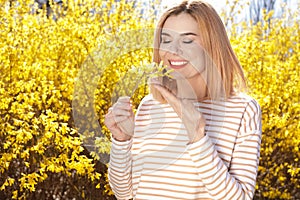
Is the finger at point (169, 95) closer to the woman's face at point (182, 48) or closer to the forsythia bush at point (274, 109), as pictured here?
the woman's face at point (182, 48)

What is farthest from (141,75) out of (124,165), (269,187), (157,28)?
(269,187)

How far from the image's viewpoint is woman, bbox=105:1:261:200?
130 cm

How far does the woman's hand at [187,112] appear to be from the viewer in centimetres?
120

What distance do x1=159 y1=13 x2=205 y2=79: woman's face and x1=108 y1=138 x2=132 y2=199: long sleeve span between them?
24cm

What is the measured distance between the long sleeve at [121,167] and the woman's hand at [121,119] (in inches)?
0.9

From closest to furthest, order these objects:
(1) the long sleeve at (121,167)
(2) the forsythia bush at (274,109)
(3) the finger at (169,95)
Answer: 1. (3) the finger at (169,95)
2. (1) the long sleeve at (121,167)
3. (2) the forsythia bush at (274,109)

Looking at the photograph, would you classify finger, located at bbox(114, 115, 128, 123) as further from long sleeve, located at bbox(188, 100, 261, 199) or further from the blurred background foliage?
the blurred background foliage

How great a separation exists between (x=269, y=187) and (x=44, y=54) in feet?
7.08

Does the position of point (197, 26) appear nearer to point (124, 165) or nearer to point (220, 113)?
point (220, 113)

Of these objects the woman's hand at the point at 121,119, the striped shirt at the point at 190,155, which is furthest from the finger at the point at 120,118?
the striped shirt at the point at 190,155

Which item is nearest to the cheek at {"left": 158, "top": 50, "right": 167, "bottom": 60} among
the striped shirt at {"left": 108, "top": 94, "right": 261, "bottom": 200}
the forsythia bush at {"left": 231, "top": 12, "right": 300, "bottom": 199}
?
the striped shirt at {"left": 108, "top": 94, "right": 261, "bottom": 200}

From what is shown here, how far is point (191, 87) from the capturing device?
1332 millimetres

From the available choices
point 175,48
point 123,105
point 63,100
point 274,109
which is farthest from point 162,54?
point 274,109

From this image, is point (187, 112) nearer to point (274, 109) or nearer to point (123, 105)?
point (123, 105)
